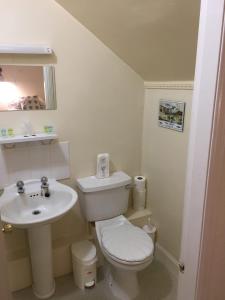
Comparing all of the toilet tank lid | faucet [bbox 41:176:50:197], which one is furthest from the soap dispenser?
faucet [bbox 41:176:50:197]

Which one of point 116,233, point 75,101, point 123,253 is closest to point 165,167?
point 116,233

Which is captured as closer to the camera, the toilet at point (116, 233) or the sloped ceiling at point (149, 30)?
the sloped ceiling at point (149, 30)

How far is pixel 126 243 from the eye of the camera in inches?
69.1

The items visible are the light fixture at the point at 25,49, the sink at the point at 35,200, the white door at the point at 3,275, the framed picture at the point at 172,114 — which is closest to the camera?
the white door at the point at 3,275

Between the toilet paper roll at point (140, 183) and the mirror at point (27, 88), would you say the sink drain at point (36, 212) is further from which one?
the toilet paper roll at point (140, 183)

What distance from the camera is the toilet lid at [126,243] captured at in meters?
1.64

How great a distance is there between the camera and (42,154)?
6.16ft

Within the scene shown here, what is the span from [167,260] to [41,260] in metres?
1.09

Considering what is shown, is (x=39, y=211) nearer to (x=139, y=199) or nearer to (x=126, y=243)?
(x=126, y=243)

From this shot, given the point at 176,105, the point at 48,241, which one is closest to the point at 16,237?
the point at 48,241

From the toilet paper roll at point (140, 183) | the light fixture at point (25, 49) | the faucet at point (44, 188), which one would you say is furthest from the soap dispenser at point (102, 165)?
the light fixture at point (25, 49)

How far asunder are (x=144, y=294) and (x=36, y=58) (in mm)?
1929

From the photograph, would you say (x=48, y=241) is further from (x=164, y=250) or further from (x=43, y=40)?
(x=43, y=40)

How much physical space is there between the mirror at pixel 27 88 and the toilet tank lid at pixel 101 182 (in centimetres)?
65
